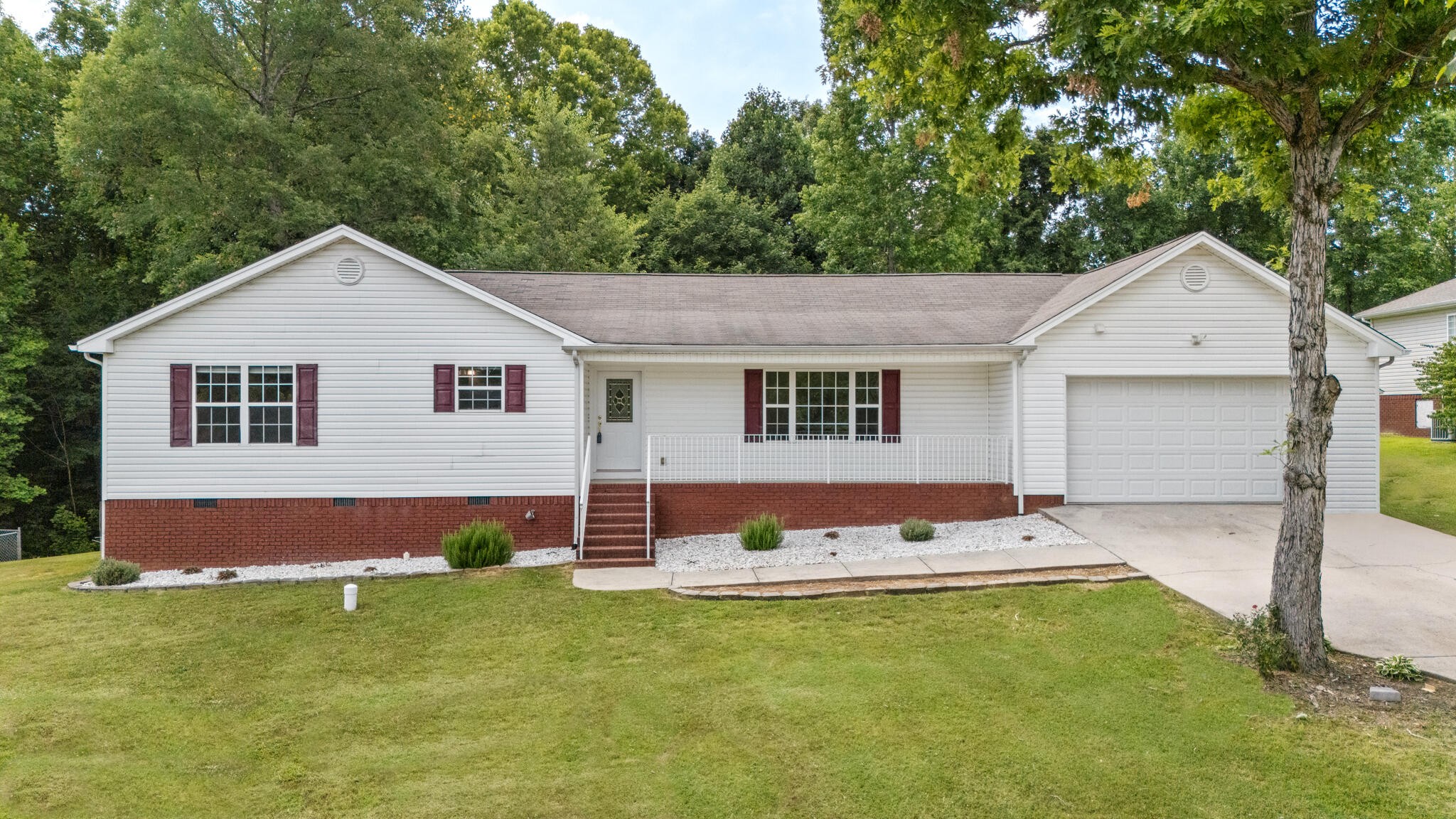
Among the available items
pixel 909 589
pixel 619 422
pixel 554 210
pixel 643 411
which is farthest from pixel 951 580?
pixel 554 210

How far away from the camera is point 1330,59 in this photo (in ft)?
23.3

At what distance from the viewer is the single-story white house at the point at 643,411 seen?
12.4 m

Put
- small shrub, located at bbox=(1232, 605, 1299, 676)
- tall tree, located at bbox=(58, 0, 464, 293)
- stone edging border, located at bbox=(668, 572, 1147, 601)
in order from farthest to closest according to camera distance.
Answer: tall tree, located at bbox=(58, 0, 464, 293)
stone edging border, located at bbox=(668, 572, 1147, 601)
small shrub, located at bbox=(1232, 605, 1299, 676)


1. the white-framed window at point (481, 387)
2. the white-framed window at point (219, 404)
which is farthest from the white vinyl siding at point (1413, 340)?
the white-framed window at point (219, 404)

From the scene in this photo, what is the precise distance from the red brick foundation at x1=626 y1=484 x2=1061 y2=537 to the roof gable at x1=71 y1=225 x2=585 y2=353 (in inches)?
127

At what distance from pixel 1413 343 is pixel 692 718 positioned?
29732 millimetres

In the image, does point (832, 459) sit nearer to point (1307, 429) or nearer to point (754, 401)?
point (754, 401)

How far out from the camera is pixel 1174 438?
13.5 m

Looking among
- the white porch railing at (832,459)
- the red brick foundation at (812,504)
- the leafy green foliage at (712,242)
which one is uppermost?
the leafy green foliage at (712,242)

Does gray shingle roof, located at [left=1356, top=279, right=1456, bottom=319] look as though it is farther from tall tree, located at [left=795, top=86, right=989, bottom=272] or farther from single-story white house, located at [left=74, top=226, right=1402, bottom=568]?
single-story white house, located at [left=74, top=226, right=1402, bottom=568]

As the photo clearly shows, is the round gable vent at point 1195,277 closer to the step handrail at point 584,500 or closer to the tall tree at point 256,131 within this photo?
the step handrail at point 584,500

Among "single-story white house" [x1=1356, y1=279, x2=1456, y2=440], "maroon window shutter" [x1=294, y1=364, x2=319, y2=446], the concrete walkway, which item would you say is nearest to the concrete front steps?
the concrete walkway

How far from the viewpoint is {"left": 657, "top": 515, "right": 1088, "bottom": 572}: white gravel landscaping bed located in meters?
11.4

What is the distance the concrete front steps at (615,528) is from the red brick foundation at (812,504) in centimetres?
54
